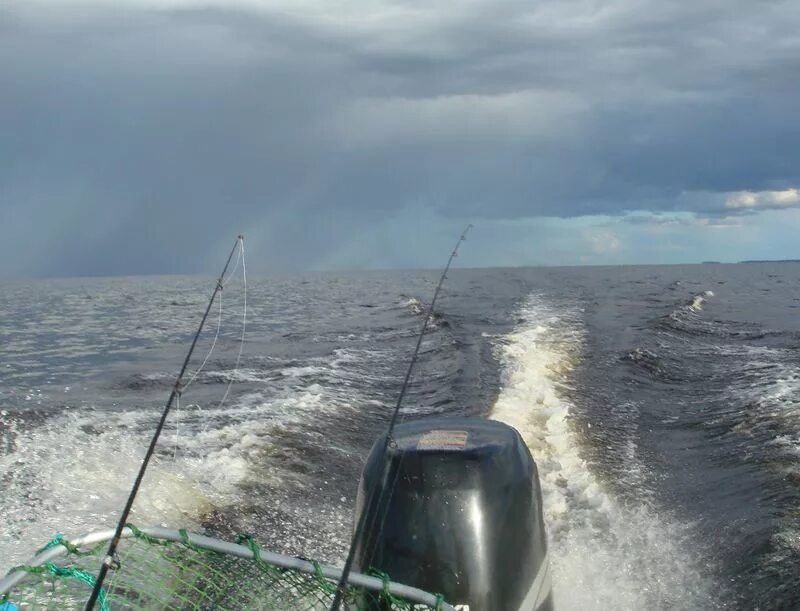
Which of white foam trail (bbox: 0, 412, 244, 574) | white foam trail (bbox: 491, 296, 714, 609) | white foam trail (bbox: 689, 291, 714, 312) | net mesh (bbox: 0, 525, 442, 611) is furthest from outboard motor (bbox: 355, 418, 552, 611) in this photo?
white foam trail (bbox: 689, 291, 714, 312)

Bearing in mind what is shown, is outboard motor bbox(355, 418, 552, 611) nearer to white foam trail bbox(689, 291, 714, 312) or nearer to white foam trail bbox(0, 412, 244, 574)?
white foam trail bbox(0, 412, 244, 574)

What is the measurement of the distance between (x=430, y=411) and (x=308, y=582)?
7.90 meters

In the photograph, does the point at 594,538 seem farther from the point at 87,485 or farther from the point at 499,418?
the point at 87,485

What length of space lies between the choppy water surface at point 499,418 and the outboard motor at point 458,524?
1.64 meters

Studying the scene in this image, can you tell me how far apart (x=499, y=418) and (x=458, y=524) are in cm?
620

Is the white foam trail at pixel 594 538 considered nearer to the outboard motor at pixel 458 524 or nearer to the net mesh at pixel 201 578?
the outboard motor at pixel 458 524

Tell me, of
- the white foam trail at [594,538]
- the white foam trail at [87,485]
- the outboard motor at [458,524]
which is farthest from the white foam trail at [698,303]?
the outboard motor at [458,524]

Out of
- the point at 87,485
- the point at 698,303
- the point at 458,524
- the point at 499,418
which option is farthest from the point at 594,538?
the point at 698,303

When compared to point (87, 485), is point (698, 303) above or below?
above

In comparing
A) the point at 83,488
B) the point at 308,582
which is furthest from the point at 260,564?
the point at 83,488

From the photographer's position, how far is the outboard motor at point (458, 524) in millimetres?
3811

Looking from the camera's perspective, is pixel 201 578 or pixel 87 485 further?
pixel 87 485

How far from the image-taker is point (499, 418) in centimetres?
1002

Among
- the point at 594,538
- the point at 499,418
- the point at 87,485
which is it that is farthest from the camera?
the point at 499,418
